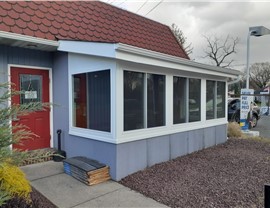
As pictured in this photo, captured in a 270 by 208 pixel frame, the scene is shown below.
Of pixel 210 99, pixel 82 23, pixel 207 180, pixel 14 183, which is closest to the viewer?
pixel 14 183

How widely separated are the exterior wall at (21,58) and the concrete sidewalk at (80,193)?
222 centimetres

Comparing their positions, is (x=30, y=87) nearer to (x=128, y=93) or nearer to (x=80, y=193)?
(x=128, y=93)

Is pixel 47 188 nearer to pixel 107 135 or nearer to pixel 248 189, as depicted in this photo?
pixel 107 135

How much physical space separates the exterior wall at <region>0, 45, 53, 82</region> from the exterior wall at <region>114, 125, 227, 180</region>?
284 centimetres

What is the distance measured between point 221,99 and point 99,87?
462 cm

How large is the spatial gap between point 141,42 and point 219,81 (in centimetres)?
278

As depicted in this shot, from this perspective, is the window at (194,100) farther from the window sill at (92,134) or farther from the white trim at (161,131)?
the window sill at (92,134)

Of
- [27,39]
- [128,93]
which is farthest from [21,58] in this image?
[128,93]

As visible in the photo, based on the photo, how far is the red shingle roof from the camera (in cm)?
506

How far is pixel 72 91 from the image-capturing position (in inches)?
209

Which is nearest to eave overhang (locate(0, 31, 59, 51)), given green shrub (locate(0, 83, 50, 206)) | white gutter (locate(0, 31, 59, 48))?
white gutter (locate(0, 31, 59, 48))

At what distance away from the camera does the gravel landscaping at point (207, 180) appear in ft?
11.8

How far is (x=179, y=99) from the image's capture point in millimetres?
5992

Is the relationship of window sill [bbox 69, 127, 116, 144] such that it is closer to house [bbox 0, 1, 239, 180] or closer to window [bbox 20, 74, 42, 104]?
house [bbox 0, 1, 239, 180]
